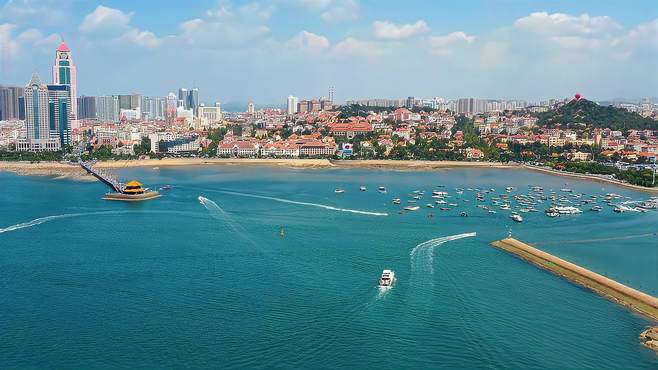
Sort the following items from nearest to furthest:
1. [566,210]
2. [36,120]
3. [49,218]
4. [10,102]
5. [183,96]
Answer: [49,218] → [566,210] → [36,120] → [10,102] → [183,96]

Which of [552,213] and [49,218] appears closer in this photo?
[49,218]

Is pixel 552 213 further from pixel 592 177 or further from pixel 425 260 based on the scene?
pixel 592 177

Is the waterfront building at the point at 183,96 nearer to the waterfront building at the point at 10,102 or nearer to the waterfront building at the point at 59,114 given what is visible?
the waterfront building at the point at 10,102

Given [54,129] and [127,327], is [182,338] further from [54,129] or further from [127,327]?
[54,129]

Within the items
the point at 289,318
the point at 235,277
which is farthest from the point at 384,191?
the point at 289,318

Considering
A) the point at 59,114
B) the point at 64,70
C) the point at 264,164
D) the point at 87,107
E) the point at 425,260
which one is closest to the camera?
the point at 425,260

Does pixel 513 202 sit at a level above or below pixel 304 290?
above

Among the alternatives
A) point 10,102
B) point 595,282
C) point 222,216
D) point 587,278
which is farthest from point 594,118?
point 10,102
